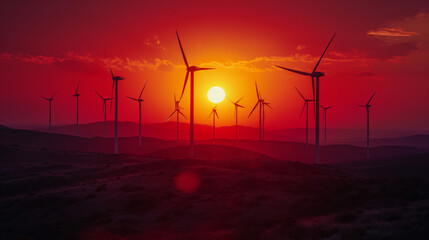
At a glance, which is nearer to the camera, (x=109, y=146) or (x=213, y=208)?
(x=213, y=208)

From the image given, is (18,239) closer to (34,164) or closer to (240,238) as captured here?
(240,238)

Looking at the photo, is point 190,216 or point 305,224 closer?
point 305,224

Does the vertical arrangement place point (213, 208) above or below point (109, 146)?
above

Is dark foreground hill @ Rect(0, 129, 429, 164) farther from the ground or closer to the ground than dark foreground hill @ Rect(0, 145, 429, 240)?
closer to the ground

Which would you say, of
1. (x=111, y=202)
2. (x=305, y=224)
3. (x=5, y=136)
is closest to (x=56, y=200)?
(x=111, y=202)

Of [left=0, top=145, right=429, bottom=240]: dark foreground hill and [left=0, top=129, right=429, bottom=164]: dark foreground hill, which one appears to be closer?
[left=0, top=145, right=429, bottom=240]: dark foreground hill

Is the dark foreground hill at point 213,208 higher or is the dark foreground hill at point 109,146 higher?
the dark foreground hill at point 213,208

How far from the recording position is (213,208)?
123 feet

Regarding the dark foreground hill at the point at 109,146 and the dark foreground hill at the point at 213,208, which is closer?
the dark foreground hill at the point at 213,208

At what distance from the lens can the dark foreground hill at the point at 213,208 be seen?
24.8 meters

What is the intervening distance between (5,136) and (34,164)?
99.4m

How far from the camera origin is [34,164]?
82.6 meters

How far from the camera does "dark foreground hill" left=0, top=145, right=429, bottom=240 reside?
976 inches

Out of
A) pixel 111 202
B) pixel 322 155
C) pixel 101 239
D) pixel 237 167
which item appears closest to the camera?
pixel 101 239
